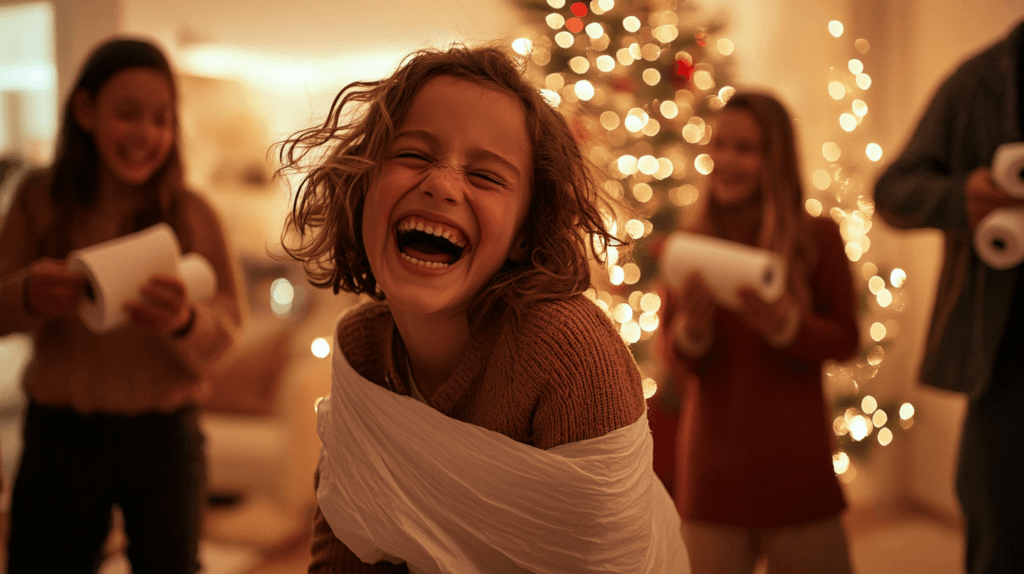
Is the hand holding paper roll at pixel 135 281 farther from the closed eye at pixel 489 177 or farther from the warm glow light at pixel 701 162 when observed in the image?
the warm glow light at pixel 701 162

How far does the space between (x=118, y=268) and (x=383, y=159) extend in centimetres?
72

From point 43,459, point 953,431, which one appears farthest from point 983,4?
point 43,459

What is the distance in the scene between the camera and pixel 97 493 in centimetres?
122

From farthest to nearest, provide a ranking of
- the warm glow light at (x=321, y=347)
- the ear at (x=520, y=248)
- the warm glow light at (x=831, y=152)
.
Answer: the warm glow light at (x=831, y=152) → the warm glow light at (x=321, y=347) → the ear at (x=520, y=248)

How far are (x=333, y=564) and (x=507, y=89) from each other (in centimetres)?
63

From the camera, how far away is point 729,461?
126 centimetres

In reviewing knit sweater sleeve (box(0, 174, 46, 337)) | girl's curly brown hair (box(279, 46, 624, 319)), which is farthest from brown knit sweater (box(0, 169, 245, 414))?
girl's curly brown hair (box(279, 46, 624, 319))

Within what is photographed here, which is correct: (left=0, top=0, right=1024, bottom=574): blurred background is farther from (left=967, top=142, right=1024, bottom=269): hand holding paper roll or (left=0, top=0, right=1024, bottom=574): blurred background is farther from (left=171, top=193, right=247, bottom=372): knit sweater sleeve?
(left=967, top=142, right=1024, bottom=269): hand holding paper roll

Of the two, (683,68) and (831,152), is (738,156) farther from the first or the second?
(831,152)

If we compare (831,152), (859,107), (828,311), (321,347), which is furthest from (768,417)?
(859,107)

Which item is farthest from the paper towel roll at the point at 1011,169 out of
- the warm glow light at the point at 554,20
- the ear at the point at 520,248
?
the warm glow light at the point at 554,20

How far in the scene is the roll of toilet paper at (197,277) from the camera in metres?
1.29

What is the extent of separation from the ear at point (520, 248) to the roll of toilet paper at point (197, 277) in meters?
0.78

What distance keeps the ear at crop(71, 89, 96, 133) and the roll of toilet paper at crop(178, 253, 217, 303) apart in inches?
12.7
